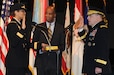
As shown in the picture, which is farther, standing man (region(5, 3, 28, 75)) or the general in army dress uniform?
standing man (region(5, 3, 28, 75))

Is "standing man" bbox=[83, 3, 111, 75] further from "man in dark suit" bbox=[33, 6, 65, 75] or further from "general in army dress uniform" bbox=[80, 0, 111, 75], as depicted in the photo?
"man in dark suit" bbox=[33, 6, 65, 75]

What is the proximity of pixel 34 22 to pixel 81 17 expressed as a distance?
0.69 m

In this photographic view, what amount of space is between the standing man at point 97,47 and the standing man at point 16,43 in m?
0.89

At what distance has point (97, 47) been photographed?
3.57m

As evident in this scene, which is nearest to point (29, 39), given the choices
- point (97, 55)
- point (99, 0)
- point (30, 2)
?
point (97, 55)

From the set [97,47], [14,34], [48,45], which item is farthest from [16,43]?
[97,47]

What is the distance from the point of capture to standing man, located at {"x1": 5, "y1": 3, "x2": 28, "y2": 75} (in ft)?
13.7

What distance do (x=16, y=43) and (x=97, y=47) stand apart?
42.6 inches

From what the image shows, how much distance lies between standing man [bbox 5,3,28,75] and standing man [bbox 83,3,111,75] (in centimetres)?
89

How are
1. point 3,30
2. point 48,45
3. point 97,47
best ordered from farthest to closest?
point 3,30
point 48,45
point 97,47

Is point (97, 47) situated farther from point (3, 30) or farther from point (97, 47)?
point (3, 30)

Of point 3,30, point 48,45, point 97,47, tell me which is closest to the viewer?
point 97,47

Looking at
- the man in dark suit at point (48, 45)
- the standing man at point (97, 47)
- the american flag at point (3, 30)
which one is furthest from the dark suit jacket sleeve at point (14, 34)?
the american flag at point (3, 30)

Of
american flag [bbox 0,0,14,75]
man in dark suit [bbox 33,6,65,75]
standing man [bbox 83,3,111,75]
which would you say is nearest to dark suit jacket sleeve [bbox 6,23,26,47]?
man in dark suit [bbox 33,6,65,75]
